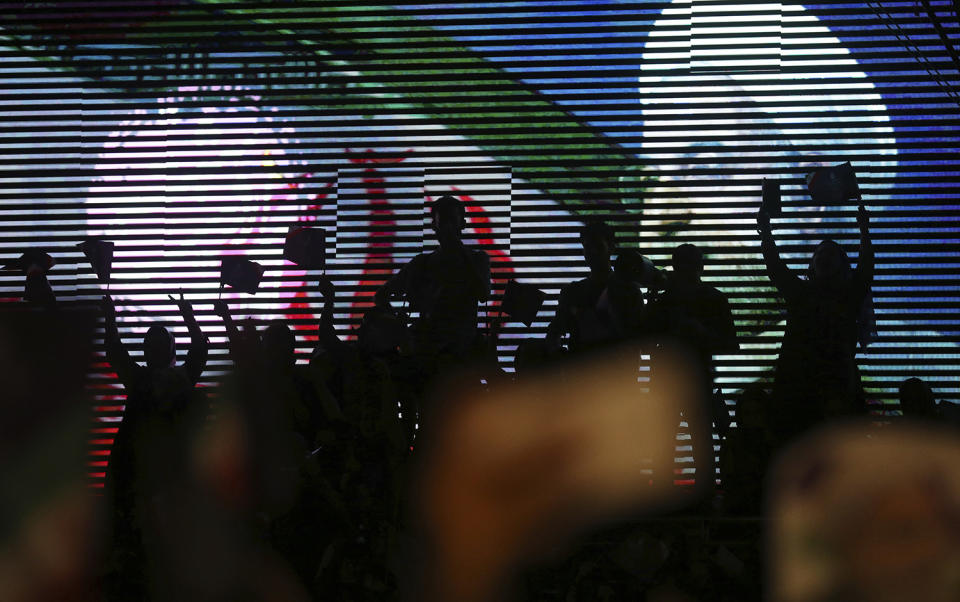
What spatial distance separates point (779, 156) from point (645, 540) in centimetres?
240

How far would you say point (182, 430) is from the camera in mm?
3646

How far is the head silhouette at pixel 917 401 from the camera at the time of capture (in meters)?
3.46

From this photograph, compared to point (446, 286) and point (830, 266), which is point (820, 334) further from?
point (446, 286)

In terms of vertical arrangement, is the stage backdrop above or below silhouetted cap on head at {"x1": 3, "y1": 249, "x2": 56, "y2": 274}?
above

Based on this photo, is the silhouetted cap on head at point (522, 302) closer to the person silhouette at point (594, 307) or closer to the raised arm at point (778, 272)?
the person silhouette at point (594, 307)

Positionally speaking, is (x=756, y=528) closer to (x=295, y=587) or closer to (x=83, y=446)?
(x=295, y=587)

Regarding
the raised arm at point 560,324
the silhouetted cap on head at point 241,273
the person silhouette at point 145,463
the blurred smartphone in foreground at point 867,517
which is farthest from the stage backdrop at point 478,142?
the blurred smartphone in foreground at point 867,517

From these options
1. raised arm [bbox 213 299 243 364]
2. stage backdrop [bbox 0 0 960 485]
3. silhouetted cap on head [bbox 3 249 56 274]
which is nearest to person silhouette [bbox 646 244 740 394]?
stage backdrop [bbox 0 0 960 485]

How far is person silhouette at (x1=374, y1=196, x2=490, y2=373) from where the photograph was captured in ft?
12.7

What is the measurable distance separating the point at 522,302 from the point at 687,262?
0.72m

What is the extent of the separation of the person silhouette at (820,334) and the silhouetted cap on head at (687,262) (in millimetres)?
276

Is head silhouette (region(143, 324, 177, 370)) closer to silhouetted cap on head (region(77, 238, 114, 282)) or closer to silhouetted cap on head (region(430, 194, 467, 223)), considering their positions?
silhouetted cap on head (region(77, 238, 114, 282))

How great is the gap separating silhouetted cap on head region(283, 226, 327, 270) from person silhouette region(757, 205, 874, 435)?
1.95 m

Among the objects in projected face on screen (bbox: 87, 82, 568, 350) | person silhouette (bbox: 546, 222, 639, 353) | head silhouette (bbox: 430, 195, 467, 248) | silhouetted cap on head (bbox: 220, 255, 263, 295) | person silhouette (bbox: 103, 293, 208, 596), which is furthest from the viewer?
projected face on screen (bbox: 87, 82, 568, 350)
